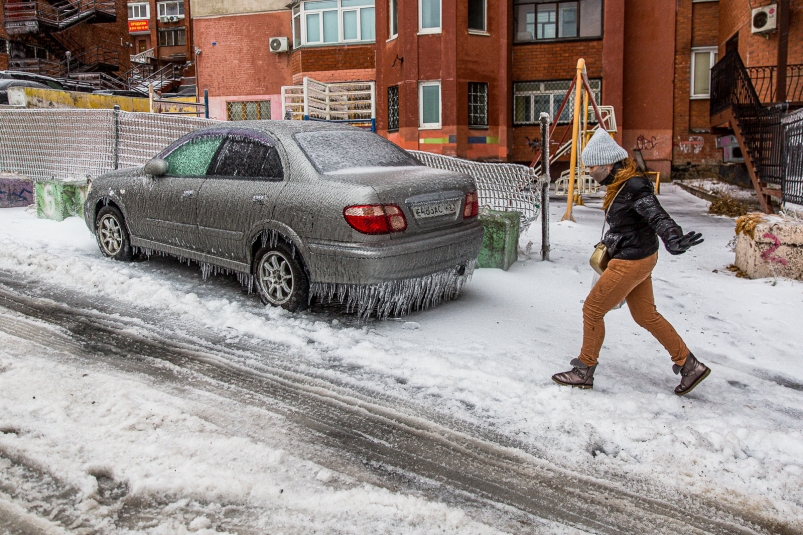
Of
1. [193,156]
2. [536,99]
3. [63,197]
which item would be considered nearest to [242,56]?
[536,99]

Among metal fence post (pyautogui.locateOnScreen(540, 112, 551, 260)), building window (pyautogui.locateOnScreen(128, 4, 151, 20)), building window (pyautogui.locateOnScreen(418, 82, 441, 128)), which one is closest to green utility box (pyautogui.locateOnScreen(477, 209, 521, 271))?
metal fence post (pyautogui.locateOnScreen(540, 112, 551, 260))

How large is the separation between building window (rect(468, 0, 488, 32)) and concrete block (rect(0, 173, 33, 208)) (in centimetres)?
1525

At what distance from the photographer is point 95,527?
292 cm

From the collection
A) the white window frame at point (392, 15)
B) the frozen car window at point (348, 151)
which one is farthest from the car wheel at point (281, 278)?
the white window frame at point (392, 15)

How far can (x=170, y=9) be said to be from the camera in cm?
4975

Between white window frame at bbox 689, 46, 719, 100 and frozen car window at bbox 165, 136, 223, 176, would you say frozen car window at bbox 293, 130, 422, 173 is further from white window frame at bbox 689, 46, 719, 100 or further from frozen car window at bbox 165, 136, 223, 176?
white window frame at bbox 689, 46, 719, 100

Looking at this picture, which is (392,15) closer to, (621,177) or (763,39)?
(763,39)

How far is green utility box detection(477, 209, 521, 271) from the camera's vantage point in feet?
25.1

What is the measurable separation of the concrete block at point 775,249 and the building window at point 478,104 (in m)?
15.3

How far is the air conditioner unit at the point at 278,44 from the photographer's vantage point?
88.2 ft

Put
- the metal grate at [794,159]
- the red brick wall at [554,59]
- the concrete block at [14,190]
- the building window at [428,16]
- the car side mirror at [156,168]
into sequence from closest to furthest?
1. the car side mirror at [156,168]
2. the metal grate at [794,159]
3. the concrete block at [14,190]
4. the building window at [428,16]
5. the red brick wall at [554,59]

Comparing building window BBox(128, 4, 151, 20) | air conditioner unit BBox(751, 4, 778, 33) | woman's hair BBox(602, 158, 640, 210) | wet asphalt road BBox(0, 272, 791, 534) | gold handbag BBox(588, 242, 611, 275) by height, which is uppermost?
building window BBox(128, 4, 151, 20)

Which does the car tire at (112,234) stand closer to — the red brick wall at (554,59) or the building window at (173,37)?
the red brick wall at (554,59)

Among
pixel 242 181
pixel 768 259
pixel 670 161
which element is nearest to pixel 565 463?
pixel 242 181
